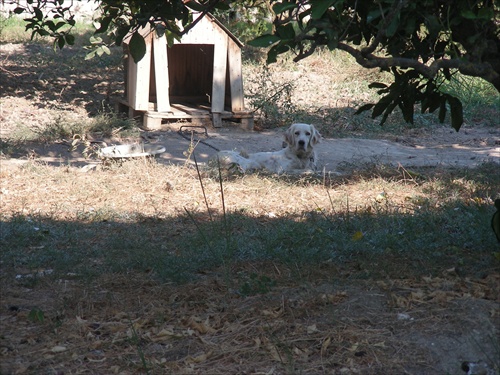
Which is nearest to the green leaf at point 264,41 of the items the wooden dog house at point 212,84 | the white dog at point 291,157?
the white dog at point 291,157

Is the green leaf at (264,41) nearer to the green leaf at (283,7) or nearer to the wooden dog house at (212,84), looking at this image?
the green leaf at (283,7)

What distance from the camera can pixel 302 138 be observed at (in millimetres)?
8617

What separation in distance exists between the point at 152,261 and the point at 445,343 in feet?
6.76

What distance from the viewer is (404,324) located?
321 centimetres

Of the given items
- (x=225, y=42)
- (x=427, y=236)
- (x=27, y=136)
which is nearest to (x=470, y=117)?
(x=225, y=42)

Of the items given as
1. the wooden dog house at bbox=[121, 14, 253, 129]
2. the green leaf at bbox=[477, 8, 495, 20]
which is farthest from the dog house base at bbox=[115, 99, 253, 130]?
the green leaf at bbox=[477, 8, 495, 20]

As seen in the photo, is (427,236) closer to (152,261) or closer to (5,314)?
(152,261)

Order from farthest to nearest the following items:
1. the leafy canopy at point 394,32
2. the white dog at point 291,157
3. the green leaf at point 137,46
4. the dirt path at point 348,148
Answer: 1. the dirt path at point 348,148
2. the white dog at point 291,157
3. the green leaf at point 137,46
4. the leafy canopy at point 394,32

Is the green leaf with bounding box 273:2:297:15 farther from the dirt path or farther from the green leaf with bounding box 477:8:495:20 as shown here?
the dirt path

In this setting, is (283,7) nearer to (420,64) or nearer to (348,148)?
(420,64)

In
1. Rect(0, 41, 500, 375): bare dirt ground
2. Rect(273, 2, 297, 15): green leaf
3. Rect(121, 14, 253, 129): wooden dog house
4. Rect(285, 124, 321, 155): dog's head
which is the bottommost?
Rect(0, 41, 500, 375): bare dirt ground

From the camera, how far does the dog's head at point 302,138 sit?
28.2 feet

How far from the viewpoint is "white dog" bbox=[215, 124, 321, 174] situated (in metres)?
8.58

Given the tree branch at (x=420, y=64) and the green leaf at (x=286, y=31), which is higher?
the green leaf at (x=286, y=31)
